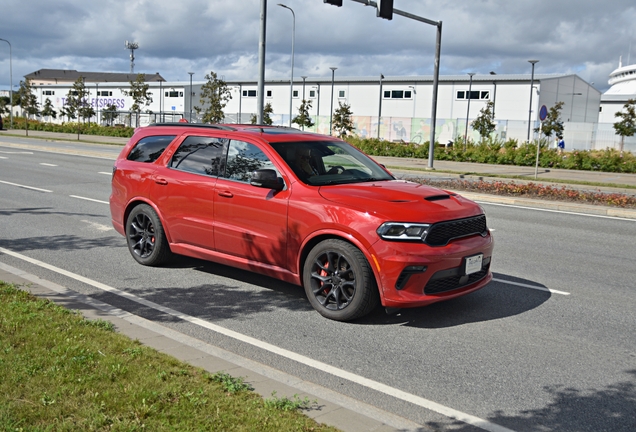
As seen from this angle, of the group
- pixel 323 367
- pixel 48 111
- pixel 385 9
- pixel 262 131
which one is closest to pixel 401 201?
pixel 323 367

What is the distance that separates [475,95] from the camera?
62219 millimetres

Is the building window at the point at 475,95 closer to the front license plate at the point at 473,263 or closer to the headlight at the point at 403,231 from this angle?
the front license plate at the point at 473,263

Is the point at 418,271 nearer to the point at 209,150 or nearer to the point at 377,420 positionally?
the point at 377,420

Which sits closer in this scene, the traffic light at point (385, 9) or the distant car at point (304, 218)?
the distant car at point (304, 218)

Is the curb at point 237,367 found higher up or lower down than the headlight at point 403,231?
lower down

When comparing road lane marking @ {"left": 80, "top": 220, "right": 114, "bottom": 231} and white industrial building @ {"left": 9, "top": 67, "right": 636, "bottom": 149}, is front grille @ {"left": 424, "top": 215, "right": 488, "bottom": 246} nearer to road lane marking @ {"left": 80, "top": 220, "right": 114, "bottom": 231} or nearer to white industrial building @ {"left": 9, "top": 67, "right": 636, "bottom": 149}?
road lane marking @ {"left": 80, "top": 220, "right": 114, "bottom": 231}

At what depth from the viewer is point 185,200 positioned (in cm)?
729

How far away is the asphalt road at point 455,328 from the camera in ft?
14.5

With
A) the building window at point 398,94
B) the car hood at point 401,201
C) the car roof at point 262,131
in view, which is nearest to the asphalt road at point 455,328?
the car hood at point 401,201

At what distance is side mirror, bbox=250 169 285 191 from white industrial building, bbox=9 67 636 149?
41076 mm

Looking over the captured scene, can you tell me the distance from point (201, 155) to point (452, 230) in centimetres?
306

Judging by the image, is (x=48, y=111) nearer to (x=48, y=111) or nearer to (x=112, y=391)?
(x=48, y=111)

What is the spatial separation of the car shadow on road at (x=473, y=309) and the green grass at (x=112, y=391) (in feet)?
7.23

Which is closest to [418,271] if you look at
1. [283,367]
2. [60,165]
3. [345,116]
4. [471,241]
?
[471,241]
